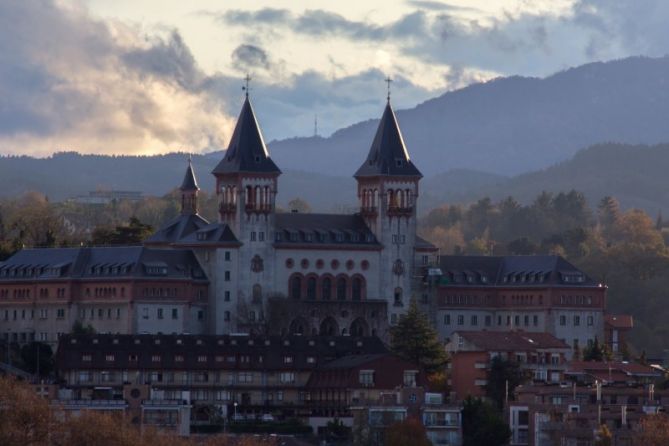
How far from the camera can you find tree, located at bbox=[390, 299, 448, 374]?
18900 cm

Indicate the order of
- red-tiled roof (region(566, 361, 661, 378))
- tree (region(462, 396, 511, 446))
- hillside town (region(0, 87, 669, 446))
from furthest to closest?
red-tiled roof (region(566, 361, 661, 378)) → hillside town (region(0, 87, 669, 446)) → tree (region(462, 396, 511, 446))

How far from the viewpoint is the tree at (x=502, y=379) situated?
18100 centimetres

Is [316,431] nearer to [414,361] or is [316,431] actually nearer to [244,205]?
[414,361]

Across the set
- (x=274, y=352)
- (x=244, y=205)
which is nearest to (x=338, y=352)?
(x=274, y=352)

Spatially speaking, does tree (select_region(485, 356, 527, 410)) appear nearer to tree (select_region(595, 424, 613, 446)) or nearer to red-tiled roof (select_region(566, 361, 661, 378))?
red-tiled roof (select_region(566, 361, 661, 378))

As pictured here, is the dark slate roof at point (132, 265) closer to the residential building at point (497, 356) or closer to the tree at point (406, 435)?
the residential building at point (497, 356)

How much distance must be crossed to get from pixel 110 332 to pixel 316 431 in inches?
1031

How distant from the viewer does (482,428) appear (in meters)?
166

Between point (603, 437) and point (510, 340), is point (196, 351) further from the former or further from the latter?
point (603, 437)

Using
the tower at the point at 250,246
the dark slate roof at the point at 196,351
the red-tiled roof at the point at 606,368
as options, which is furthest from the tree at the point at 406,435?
the tower at the point at 250,246

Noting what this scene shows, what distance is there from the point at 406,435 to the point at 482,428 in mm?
8229

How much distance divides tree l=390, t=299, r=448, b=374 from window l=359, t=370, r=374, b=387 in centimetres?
728

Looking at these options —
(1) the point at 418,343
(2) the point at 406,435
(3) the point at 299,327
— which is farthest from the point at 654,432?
(3) the point at 299,327

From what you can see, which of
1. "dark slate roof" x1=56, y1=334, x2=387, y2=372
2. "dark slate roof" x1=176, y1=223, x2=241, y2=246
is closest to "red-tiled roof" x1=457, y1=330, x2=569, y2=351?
Answer: "dark slate roof" x1=56, y1=334, x2=387, y2=372
